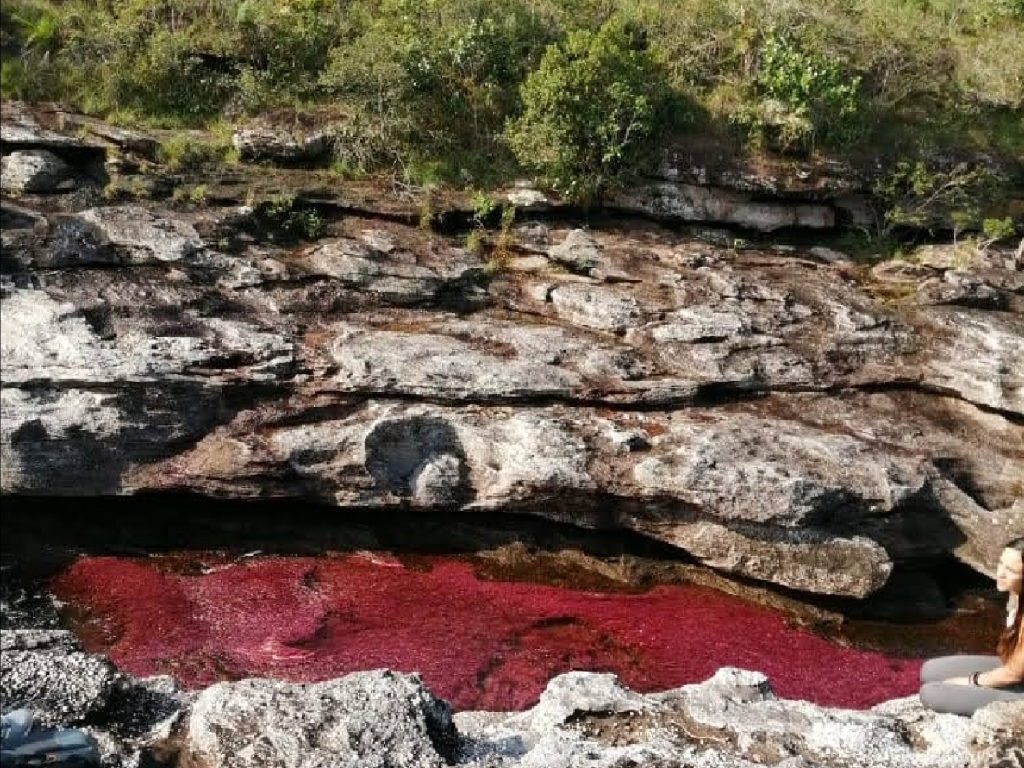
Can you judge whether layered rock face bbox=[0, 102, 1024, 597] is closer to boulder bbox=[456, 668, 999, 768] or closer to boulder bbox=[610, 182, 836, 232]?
boulder bbox=[610, 182, 836, 232]

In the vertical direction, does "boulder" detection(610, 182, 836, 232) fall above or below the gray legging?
above

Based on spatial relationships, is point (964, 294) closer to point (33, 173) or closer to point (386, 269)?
point (386, 269)

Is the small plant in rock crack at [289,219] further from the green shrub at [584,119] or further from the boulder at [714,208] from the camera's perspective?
the boulder at [714,208]

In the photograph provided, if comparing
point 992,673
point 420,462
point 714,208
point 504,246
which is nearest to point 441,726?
point 992,673

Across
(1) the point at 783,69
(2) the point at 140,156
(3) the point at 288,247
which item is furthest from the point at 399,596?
(1) the point at 783,69

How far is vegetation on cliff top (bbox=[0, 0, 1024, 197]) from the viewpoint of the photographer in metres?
20.0

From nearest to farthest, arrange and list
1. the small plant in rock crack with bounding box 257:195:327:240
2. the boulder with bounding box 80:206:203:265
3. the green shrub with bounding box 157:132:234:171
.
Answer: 1. the boulder with bounding box 80:206:203:265
2. the small plant in rock crack with bounding box 257:195:327:240
3. the green shrub with bounding box 157:132:234:171

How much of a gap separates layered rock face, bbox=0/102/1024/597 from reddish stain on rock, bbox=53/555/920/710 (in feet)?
3.59

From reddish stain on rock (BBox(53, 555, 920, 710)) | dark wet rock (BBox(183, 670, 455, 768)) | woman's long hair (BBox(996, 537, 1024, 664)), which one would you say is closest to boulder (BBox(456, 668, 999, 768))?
dark wet rock (BBox(183, 670, 455, 768))

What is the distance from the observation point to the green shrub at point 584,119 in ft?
65.0

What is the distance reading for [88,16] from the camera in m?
21.0

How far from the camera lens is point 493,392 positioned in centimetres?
1524

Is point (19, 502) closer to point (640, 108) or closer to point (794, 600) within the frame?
point (794, 600)

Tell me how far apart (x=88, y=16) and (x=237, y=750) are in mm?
18621
